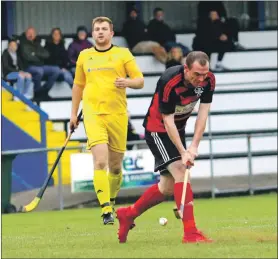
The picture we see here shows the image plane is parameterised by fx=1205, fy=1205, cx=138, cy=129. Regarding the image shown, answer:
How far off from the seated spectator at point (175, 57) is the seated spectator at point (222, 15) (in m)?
1.93

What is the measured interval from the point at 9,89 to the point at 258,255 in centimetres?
1337

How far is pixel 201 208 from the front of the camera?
18266 mm

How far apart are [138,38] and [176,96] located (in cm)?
1468

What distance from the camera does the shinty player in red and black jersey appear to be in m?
10.6

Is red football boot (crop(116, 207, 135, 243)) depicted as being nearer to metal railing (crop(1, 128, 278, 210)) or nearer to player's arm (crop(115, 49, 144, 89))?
player's arm (crop(115, 49, 144, 89))

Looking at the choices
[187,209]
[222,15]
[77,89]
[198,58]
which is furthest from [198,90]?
[222,15]

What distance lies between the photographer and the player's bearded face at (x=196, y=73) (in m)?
10.5

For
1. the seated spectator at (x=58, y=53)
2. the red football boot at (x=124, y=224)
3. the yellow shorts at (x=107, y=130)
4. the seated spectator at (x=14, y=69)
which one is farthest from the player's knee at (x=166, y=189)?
the seated spectator at (x=58, y=53)

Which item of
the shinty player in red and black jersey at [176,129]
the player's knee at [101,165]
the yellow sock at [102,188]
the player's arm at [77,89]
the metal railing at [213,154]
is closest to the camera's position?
the shinty player in red and black jersey at [176,129]

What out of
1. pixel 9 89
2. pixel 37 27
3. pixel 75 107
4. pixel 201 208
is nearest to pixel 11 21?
pixel 37 27

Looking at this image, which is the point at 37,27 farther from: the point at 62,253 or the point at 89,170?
the point at 62,253

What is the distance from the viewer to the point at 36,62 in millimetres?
23469

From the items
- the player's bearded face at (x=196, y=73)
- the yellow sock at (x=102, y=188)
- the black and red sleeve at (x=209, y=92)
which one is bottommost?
the yellow sock at (x=102, y=188)

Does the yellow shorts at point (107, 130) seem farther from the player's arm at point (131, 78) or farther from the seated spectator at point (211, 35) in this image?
the seated spectator at point (211, 35)
